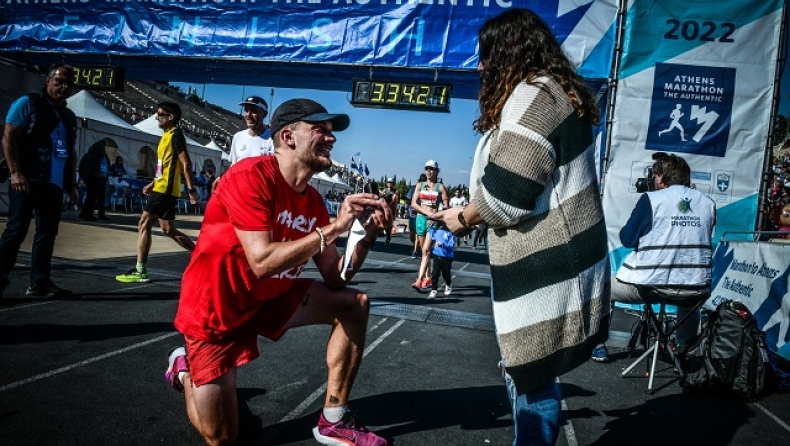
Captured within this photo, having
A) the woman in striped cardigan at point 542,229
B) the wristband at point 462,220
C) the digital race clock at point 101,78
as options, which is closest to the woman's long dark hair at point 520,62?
the woman in striped cardigan at point 542,229

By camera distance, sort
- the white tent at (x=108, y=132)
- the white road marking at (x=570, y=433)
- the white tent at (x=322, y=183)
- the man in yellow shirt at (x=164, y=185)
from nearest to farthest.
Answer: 1. the white road marking at (x=570, y=433)
2. the man in yellow shirt at (x=164, y=185)
3. the white tent at (x=108, y=132)
4. the white tent at (x=322, y=183)

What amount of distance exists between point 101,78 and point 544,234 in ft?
38.2

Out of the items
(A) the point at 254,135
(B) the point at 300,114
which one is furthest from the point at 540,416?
(A) the point at 254,135

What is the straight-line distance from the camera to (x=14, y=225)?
13.3ft

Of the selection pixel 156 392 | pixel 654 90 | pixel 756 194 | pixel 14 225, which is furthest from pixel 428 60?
pixel 156 392

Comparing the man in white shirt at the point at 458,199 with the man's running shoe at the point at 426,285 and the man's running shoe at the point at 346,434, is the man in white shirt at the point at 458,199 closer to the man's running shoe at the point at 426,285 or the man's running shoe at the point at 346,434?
the man's running shoe at the point at 426,285

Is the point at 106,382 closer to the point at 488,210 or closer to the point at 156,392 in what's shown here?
the point at 156,392

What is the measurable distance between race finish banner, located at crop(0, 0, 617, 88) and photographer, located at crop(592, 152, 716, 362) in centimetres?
440

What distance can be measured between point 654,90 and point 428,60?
382cm

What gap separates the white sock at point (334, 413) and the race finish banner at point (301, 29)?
6.91 metres

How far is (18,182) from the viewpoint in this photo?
3979 millimetres

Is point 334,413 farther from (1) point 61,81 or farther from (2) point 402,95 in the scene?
(2) point 402,95

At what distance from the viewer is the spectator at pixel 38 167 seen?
157 inches

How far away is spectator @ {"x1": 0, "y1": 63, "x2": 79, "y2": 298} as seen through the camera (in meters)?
4.00
